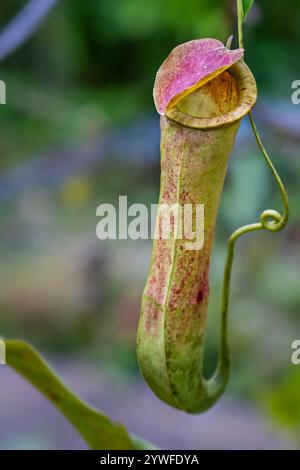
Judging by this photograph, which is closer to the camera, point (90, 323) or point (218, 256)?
point (218, 256)

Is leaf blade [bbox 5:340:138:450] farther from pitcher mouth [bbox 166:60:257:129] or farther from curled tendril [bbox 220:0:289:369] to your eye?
pitcher mouth [bbox 166:60:257:129]

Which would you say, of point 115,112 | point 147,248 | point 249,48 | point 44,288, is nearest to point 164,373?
point 249,48

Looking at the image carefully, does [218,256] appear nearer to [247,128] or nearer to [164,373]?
[247,128]

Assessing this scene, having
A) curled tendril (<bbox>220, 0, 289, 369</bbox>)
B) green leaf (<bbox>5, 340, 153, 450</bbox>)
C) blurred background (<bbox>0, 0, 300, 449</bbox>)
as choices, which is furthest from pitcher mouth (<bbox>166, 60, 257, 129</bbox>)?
blurred background (<bbox>0, 0, 300, 449</bbox>)
